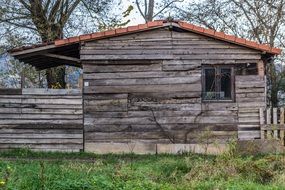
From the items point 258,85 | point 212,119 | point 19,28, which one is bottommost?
point 212,119

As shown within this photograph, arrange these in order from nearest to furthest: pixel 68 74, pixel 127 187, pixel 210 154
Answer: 1. pixel 127 187
2. pixel 210 154
3. pixel 68 74

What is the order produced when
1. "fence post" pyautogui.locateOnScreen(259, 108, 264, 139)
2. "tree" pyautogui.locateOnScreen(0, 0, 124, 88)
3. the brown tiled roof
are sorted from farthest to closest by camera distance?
"tree" pyautogui.locateOnScreen(0, 0, 124, 88) → "fence post" pyautogui.locateOnScreen(259, 108, 264, 139) → the brown tiled roof

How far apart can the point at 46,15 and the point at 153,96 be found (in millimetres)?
9871

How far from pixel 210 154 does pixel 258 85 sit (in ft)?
8.90

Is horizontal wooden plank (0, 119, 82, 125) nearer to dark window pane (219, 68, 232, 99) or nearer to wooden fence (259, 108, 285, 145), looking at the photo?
dark window pane (219, 68, 232, 99)

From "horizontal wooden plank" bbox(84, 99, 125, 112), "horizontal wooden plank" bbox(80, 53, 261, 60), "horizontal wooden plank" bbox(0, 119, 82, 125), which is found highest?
"horizontal wooden plank" bbox(80, 53, 261, 60)

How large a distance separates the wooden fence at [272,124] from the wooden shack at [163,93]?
0.66 feet

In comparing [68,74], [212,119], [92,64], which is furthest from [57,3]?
[212,119]

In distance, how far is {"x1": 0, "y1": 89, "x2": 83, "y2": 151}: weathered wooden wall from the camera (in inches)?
618

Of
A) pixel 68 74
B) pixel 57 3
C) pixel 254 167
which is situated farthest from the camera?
pixel 68 74

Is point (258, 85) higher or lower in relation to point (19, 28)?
lower

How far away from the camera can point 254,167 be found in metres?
9.91

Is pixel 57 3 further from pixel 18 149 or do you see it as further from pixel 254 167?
pixel 254 167

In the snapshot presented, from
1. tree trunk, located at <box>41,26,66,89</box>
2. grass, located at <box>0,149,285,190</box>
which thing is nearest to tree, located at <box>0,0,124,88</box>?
tree trunk, located at <box>41,26,66,89</box>
